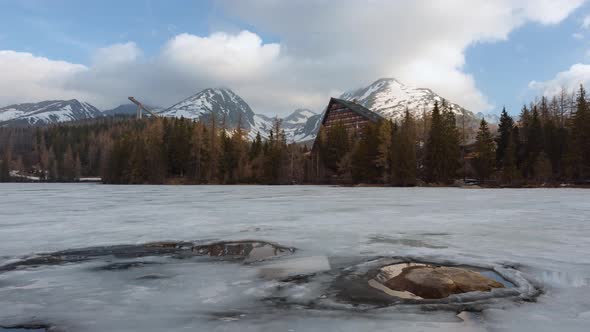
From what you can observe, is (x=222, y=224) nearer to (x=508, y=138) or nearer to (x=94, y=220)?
(x=94, y=220)

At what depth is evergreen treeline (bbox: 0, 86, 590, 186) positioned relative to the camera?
54094 millimetres

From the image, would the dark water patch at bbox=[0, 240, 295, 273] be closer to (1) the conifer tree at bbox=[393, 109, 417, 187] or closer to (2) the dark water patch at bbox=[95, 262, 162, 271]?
(2) the dark water patch at bbox=[95, 262, 162, 271]

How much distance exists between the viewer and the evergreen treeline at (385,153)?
177 ft

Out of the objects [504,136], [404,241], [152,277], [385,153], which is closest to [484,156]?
[504,136]

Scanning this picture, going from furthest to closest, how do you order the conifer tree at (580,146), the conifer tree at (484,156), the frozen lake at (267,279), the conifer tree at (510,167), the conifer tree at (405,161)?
the conifer tree at (405,161)
the conifer tree at (484,156)
the conifer tree at (510,167)
the conifer tree at (580,146)
the frozen lake at (267,279)

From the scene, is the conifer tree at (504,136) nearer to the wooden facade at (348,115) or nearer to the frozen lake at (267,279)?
the wooden facade at (348,115)

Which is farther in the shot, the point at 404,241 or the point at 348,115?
the point at 348,115

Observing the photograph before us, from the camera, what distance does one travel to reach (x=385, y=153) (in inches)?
2366

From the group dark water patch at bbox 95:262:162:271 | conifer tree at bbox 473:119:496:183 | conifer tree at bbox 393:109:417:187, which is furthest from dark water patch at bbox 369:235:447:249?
conifer tree at bbox 473:119:496:183

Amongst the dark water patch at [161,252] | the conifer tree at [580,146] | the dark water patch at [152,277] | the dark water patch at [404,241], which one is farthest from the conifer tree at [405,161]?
the dark water patch at [152,277]

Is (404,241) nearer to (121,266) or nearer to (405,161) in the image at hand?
(121,266)

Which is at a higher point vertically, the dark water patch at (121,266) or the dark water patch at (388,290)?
the dark water patch at (388,290)

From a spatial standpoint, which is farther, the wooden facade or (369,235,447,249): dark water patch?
the wooden facade

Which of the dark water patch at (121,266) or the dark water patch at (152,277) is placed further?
the dark water patch at (121,266)
